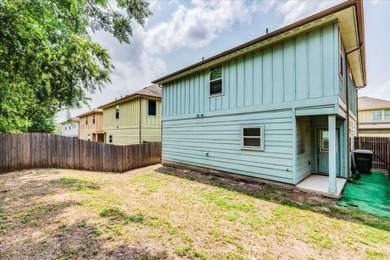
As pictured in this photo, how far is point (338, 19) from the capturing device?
554 cm

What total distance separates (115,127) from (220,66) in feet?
48.2

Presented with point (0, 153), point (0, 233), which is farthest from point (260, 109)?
point (0, 153)

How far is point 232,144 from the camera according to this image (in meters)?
7.99

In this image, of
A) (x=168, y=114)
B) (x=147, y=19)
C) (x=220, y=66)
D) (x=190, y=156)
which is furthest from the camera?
(x=168, y=114)

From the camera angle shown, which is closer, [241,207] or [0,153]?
[241,207]

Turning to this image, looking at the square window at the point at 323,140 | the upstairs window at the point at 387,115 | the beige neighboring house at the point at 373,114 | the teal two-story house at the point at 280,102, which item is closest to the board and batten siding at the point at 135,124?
the teal two-story house at the point at 280,102

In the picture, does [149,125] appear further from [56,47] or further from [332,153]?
[332,153]

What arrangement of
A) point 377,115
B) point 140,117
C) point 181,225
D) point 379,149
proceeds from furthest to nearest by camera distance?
1. point 377,115
2. point 140,117
3. point 379,149
4. point 181,225

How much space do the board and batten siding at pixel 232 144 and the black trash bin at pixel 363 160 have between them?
546 centimetres

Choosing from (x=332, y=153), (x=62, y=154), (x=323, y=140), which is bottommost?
(x=62, y=154)

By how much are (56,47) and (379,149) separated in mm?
16016

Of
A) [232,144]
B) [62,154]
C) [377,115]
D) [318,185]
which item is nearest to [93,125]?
[62,154]

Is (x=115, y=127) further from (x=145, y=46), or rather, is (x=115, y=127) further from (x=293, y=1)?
(x=293, y=1)

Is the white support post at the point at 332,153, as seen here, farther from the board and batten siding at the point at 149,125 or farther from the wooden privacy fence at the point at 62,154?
the board and batten siding at the point at 149,125
